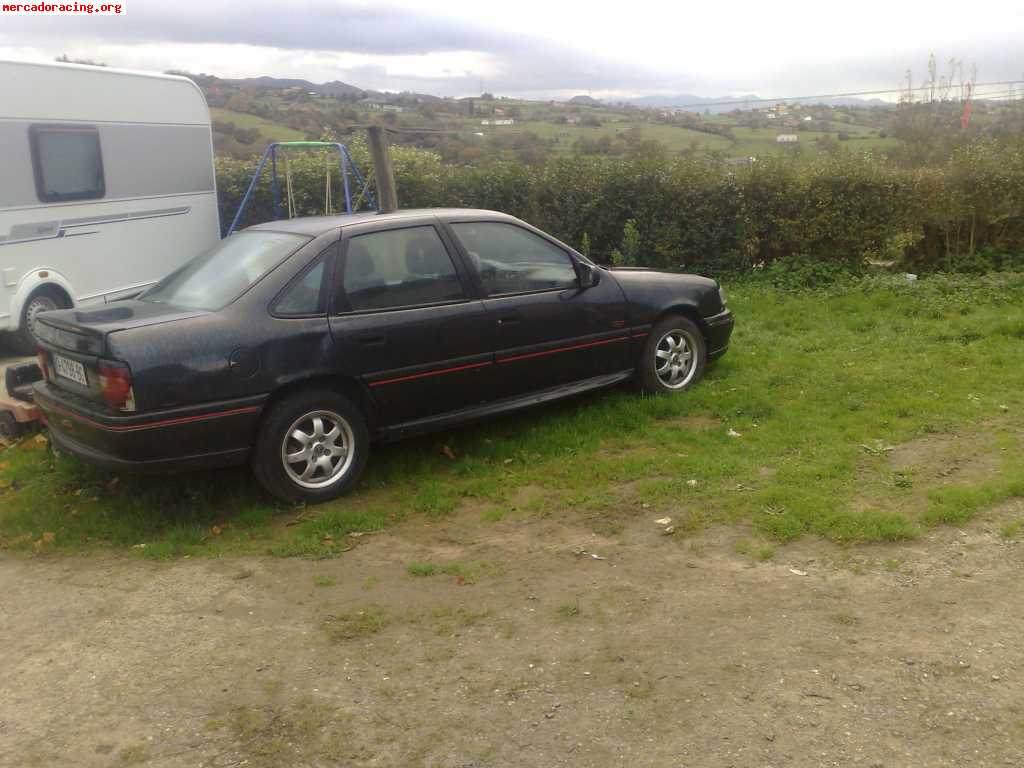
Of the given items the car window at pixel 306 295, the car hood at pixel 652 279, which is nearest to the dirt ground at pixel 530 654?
the car window at pixel 306 295

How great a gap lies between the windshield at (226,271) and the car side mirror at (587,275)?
1980 millimetres

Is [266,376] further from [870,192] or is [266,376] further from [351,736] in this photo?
[870,192]

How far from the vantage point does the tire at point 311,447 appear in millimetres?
5555

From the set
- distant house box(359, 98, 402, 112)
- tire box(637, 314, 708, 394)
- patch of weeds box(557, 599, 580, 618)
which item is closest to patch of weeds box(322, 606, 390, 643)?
patch of weeds box(557, 599, 580, 618)

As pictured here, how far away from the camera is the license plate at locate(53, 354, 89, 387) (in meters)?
5.39

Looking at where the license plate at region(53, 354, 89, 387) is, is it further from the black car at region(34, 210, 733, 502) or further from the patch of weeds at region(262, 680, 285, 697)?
the patch of weeds at region(262, 680, 285, 697)

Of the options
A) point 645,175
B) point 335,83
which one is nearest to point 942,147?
point 645,175

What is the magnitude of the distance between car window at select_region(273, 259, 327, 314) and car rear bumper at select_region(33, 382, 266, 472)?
1.83 feet

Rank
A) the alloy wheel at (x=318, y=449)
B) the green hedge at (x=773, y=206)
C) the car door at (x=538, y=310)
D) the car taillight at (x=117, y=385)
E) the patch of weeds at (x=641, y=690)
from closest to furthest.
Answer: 1. the patch of weeds at (x=641, y=690)
2. the car taillight at (x=117, y=385)
3. the alloy wheel at (x=318, y=449)
4. the car door at (x=538, y=310)
5. the green hedge at (x=773, y=206)

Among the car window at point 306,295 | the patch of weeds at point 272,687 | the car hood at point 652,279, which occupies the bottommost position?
the patch of weeds at point 272,687

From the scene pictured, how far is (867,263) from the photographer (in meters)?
12.2

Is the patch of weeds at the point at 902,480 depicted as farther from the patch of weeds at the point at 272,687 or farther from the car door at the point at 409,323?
the patch of weeds at the point at 272,687

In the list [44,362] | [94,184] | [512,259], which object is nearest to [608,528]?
[512,259]

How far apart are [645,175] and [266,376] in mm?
8626
